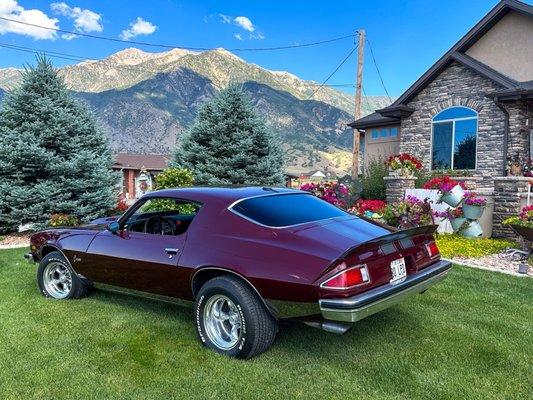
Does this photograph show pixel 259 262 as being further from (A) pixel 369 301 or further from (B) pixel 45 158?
(B) pixel 45 158

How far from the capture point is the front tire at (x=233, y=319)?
11.4 feet

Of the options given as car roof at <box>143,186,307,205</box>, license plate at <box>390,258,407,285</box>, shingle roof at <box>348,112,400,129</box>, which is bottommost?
license plate at <box>390,258,407,285</box>

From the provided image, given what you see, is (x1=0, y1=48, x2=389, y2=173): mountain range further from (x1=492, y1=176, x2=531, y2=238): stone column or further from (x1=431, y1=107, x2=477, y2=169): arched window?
(x1=492, y1=176, x2=531, y2=238): stone column

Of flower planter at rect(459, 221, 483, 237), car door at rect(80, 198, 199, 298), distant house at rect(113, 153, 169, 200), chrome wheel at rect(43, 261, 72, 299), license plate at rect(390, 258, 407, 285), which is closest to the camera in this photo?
license plate at rect(390, 258, 407, 285)

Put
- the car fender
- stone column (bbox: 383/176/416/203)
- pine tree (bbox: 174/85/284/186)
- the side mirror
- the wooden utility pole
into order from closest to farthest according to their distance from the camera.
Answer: the car fender → the side mirror → stone column (bbox: 383/176/416/203) → pine tree (bbox: 174/85/284/186) → the wooden utility pole

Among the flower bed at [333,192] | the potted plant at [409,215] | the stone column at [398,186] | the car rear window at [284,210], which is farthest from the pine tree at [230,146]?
the car rear window at [284,210]

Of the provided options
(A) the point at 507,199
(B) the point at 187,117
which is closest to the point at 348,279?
(A) the point at 507,199

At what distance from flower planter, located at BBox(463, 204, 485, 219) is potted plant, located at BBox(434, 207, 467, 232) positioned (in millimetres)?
114

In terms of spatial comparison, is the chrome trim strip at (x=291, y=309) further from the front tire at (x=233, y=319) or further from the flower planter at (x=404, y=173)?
the flower planter at (x=404, y=173)

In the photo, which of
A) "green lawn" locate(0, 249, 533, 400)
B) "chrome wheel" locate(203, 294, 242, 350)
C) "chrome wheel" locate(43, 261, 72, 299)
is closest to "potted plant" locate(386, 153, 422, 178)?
"green lawn" locate(0, 249, 533, 400)

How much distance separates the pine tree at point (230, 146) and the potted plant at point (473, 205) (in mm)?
6897

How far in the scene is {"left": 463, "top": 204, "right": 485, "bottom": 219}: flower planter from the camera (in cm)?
900

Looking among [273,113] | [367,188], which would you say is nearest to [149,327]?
[367,188]

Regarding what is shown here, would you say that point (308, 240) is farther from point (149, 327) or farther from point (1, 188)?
point (1, 188)
